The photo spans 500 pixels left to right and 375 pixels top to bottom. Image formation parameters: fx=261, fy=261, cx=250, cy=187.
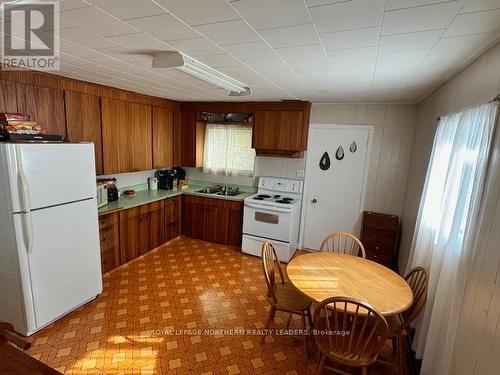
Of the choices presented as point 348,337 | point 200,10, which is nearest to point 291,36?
point 200,10

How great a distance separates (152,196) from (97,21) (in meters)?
2.98

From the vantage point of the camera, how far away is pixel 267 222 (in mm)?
3951

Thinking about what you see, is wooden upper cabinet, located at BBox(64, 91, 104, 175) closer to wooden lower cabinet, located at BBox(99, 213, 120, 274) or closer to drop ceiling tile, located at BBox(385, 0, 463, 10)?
wooden lower cabinet, located at BBox(99, 213, 120, 274)

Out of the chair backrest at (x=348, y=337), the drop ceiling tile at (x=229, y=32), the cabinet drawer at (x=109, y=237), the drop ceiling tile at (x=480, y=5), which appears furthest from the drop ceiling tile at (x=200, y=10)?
the cabinet drawer at (x=109, y=237)

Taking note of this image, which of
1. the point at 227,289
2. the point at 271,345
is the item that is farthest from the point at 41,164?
the point at 271,345

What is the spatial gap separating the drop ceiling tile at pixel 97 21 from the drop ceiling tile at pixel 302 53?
36.6 inches

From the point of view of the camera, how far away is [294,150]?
3.99 meters

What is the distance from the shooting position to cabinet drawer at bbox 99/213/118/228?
3105 millimetres

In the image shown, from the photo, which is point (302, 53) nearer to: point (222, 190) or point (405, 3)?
point (405, 3)

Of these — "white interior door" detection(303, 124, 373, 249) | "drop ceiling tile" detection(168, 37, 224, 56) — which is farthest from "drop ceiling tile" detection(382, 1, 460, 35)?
"white interior door" detection(303, 124, 373, 249)

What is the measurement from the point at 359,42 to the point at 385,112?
8.35 feet

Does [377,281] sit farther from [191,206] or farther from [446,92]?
[191,206]

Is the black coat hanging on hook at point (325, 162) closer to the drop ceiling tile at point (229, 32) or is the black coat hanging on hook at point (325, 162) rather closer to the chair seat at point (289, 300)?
the chair seat at point (289, 300)

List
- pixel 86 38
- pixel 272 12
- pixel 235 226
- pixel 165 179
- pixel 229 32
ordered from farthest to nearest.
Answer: pixel 165 179 → pixel 235 226 → pixel 86 38 → pixel 229 32 → pixel 272 12
